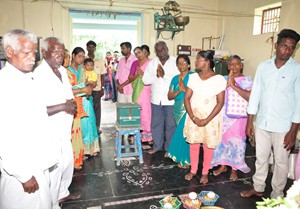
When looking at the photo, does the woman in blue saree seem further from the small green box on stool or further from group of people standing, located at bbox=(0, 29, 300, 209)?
the small green box on stool

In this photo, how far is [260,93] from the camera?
2451mm

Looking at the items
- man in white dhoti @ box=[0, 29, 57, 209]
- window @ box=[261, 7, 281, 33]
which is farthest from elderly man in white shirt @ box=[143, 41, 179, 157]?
window @ box=[261, 7, 281, 33]

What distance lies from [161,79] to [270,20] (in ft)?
11.3

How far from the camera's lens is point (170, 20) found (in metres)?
6.09

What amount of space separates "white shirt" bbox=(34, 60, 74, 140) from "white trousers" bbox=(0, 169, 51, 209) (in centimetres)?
53

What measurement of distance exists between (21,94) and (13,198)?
0.71 meters

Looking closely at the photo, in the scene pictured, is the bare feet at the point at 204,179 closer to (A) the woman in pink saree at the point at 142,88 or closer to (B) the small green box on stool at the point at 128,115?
(B) the small green box on stool at the point at 128,115

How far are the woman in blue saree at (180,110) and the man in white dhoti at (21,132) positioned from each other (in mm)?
2006

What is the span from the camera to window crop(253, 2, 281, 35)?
16.8 ft

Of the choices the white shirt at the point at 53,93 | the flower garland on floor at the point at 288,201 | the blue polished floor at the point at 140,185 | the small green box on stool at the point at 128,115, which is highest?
the white shirt at the point at 53,93

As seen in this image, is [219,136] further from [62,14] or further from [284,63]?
[62,14]

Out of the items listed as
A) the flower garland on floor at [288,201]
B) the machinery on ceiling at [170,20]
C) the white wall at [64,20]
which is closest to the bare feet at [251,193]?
the flower garland on floor at [288,201]

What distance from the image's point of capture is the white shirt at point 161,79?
3625 millimetres

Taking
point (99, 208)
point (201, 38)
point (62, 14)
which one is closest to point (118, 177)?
point (99, 208)
